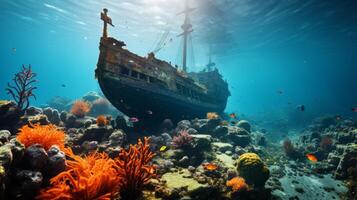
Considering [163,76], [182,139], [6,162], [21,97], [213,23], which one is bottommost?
[6,162]

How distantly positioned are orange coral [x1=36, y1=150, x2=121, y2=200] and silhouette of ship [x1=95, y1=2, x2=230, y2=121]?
6443 mm

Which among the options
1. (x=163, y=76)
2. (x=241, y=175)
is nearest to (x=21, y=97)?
(x=163, y=76)

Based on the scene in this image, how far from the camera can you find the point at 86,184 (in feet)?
11.1

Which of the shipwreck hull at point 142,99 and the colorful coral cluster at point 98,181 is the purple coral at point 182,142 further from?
the colorful coral cluster at point 98,181

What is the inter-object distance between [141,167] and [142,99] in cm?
716

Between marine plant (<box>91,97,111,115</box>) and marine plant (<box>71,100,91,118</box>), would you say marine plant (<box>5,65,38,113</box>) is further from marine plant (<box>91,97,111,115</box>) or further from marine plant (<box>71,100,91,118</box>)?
marine plant (<box>91,97,111,115</box>)

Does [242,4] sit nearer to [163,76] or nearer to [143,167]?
[163,76]

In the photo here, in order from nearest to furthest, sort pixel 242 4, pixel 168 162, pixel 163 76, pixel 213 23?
pixel 168 162
pixel 163 76
pixel 242 4
pixel 213 23

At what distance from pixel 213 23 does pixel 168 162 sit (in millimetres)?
27418

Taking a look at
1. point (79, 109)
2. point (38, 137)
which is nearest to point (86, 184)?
point (38, 137)

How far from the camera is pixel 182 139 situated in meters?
8.27

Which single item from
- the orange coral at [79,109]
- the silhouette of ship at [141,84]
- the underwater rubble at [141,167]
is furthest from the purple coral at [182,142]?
the orange coral at [79,109]

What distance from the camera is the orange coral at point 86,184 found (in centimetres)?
326

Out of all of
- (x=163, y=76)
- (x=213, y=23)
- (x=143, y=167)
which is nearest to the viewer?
(x=143, y=167)
